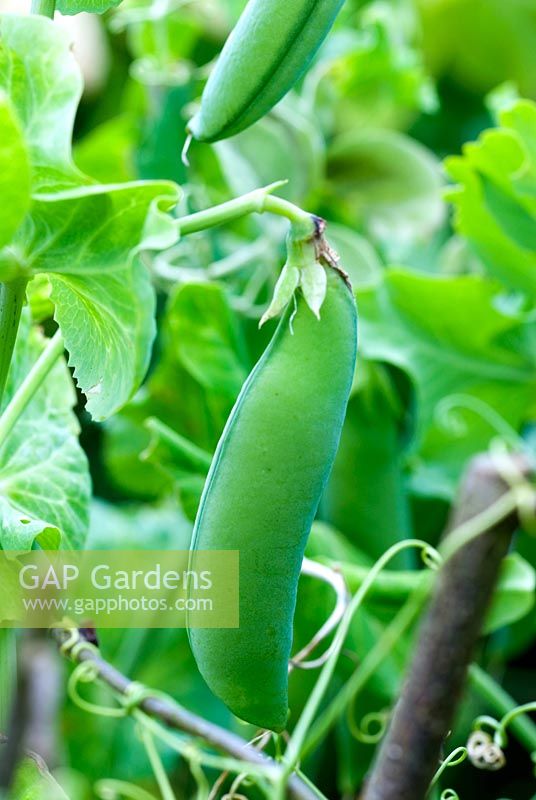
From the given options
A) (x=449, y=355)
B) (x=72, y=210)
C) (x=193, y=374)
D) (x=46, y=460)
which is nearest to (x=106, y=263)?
(x=72, y=210)

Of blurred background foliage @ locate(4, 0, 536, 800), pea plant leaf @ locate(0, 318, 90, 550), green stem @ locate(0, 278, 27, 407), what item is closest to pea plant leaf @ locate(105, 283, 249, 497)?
blurred background foliage @ locate(4, 0, 536, 800)

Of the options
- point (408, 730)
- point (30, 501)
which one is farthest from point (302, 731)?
point (30, 501)

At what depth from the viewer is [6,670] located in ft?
1.17

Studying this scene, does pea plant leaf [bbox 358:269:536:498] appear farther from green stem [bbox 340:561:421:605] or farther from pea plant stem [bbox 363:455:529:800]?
pea plant stem [bbox 363:455:529:800]

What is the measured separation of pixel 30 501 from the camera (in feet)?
1.30

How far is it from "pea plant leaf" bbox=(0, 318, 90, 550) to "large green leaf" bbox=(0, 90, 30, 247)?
0.13m

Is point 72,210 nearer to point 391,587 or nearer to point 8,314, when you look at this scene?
point 8,314

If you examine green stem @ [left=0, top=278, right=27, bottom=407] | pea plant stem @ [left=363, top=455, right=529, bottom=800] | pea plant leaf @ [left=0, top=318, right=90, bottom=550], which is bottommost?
pea plant leaf @ [left=0, top=318, right=90, bottom=550]

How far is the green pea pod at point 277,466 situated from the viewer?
0.96ft

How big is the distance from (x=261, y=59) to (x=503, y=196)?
353 millimetres

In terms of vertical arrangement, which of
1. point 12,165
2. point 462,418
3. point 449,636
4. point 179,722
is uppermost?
point 12,165

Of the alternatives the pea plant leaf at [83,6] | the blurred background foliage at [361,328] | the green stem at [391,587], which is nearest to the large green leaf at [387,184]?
the blurred background foliage at [361,328]

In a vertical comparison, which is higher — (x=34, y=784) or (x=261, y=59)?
(x=261, y=59)

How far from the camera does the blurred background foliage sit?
0.62 m
